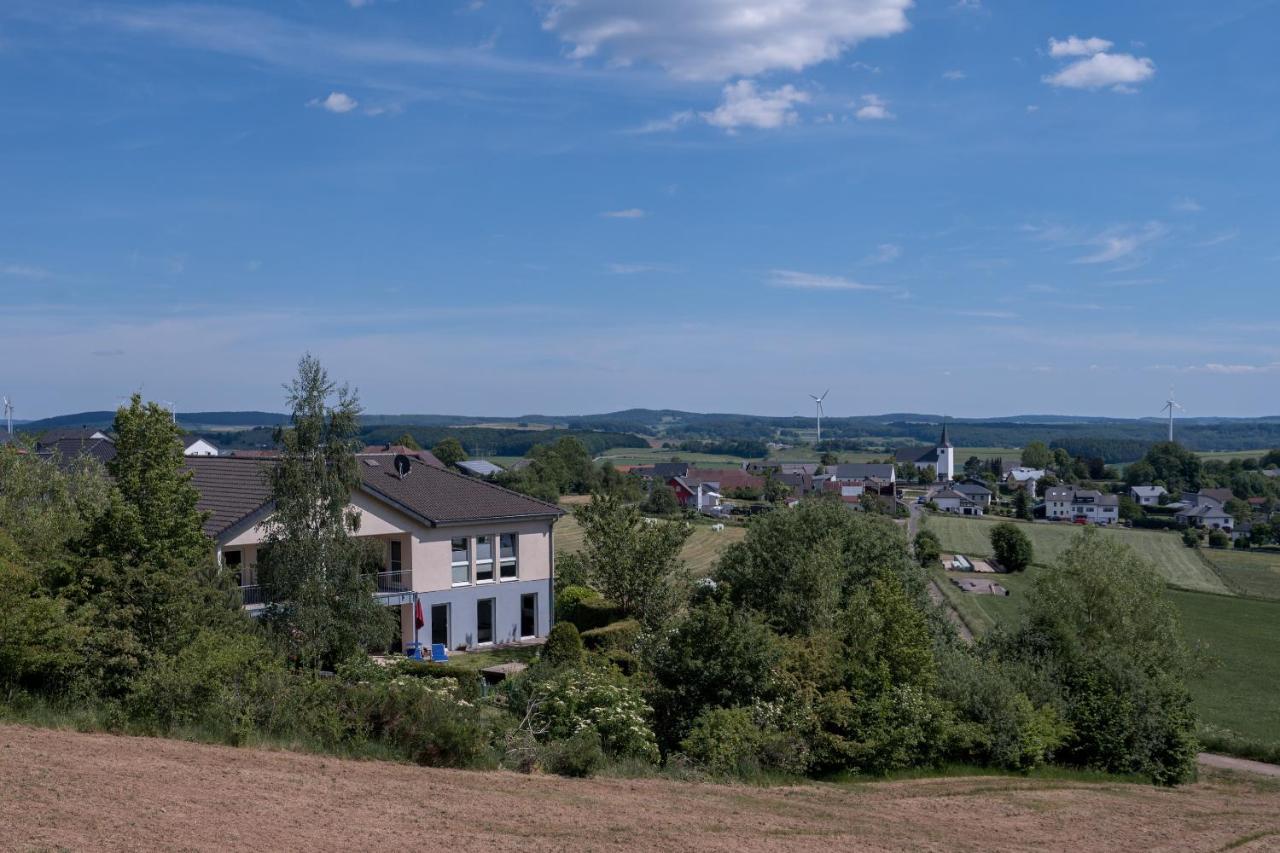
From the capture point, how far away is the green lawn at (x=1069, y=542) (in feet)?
298

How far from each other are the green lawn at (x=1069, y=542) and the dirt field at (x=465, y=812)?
7069 centimetres

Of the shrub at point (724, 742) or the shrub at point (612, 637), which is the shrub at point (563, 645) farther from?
the shrub at point (724, 742)

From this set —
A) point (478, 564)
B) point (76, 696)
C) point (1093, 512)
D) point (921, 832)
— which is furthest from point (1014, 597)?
point (1093, 512)

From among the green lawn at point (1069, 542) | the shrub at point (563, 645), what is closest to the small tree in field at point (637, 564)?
the shrub at point (563, 645)

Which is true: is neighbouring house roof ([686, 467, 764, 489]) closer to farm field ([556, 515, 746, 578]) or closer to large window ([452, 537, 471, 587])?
farm field ([556, 515, 746, 578])

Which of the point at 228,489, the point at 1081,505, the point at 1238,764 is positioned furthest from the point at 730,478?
the point at 228,489

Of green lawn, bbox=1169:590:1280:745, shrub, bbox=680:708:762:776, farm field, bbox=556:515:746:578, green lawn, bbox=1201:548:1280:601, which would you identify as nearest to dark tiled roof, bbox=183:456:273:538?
shrub, bbox=680:708:762:776

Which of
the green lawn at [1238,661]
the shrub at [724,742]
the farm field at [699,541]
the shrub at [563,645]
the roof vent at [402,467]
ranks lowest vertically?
the green lawn at [1238,661]

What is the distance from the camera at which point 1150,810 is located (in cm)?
2153

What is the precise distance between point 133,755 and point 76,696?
3.80m

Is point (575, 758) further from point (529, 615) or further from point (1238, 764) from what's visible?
point (1238, 764)

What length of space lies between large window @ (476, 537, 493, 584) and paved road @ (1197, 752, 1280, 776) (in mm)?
23704

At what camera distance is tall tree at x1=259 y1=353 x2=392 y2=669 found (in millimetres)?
24906

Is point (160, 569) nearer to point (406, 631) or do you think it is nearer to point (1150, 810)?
point (406, 631)
